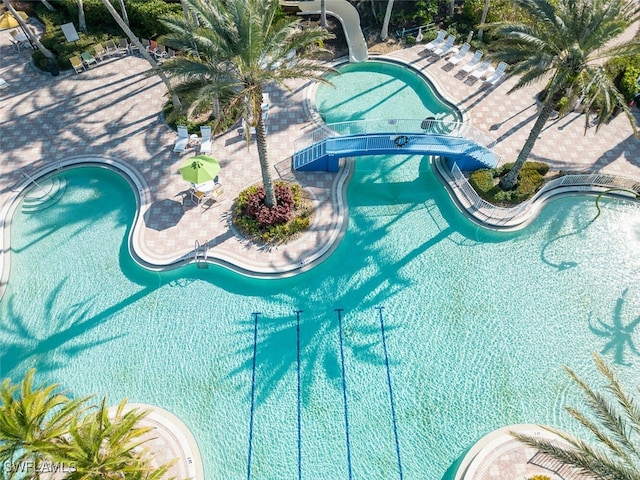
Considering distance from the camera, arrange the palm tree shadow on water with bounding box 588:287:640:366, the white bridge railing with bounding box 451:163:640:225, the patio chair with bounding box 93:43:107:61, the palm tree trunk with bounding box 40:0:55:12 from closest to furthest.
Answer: the palm tree shadow on water with bounding box 588:287:640:366
the white bridge railing with bounding box 451:163:640:225
the patio chair with bounding box 93:43:107:61
the palm tree trunk with bounding box 40:0:55:12

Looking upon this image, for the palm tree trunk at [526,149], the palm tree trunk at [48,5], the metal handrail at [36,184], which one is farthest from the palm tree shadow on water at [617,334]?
the palm tree trunk at [48,5]

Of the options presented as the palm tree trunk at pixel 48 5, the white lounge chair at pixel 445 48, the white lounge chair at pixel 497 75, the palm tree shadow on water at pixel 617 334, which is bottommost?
the palm tree shadow on water at pixel 617 334

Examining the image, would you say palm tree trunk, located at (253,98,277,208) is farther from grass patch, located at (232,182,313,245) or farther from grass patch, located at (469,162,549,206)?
grass patch, located at (469,162,549,206)

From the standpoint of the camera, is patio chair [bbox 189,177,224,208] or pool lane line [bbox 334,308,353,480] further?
patio chair [bbox 189,177,224,208]

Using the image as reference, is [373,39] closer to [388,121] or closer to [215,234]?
[388,121]

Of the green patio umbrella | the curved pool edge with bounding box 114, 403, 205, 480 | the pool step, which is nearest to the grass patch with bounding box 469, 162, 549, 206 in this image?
the green patio umbrella

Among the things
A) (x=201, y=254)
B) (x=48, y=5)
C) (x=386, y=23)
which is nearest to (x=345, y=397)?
(x=201, y=254)

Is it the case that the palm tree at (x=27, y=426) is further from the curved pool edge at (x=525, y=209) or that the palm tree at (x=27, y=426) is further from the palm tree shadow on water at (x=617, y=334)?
the palm tree shadow on water at (x=617, y=334)
